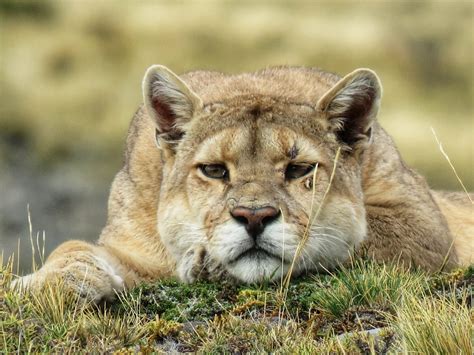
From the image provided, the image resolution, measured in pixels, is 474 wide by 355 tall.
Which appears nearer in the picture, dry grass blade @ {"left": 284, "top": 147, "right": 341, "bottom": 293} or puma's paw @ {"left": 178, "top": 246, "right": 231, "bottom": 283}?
dry grass blade @ {"left": 284, "top": 147, "right": 341, "bottom": 293}

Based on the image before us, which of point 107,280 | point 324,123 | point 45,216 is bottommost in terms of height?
point 45,216

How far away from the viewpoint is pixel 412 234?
9281 millimetres

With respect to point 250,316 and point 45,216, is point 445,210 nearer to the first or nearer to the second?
point 250,316

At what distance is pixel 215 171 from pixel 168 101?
903mm

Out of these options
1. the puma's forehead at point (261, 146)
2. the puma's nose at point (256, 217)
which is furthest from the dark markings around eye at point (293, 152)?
the puma's nose at point (256, 217)

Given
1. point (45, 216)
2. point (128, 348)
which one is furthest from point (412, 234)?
point (45, 216)

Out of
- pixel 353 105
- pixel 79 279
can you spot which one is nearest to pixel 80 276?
pixel 79 279

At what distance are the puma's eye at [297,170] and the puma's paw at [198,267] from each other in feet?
2.99

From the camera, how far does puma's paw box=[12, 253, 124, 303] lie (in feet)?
25.0

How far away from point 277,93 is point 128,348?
3461mm

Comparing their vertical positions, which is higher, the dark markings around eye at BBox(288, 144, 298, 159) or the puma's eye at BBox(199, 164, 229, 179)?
the dark markings around eye at BBox(288, 144, 298, 159)

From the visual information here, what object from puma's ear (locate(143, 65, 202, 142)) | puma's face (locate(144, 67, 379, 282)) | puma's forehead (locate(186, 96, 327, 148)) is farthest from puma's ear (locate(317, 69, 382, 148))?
puma's ear (locate(143, 65, 202, 142))

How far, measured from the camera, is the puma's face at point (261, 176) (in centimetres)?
779

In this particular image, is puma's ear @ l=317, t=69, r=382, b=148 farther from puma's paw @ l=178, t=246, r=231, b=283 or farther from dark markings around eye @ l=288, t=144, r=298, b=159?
puma's paw @ l=178, t=246, r=231, b=283
